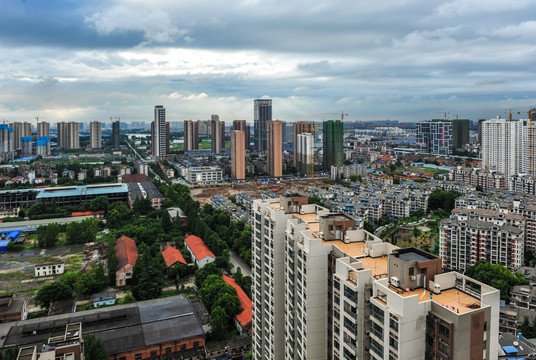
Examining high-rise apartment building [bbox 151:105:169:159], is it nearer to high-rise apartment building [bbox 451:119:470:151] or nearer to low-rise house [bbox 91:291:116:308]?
low-rise house [bbox 91:291:116:308]

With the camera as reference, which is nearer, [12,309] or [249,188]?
[12,309]

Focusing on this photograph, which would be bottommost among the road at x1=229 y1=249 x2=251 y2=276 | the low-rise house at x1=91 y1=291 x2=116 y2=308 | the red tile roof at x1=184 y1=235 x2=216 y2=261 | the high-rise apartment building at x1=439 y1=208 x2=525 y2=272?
the low-rise house at x1=91 y1=291 x2=116 y2=308

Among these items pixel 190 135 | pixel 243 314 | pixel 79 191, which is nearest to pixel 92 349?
pixel 243 314

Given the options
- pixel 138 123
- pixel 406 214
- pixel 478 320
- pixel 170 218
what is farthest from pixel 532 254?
pixel 138 123

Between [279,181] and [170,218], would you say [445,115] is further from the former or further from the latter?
[170,218]

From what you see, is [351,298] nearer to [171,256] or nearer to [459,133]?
[171,256]

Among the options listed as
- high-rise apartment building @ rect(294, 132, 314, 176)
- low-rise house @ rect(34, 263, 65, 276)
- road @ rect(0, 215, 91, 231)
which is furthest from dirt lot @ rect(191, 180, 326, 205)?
low-rise house @ rect(34, 263, 65, 276)

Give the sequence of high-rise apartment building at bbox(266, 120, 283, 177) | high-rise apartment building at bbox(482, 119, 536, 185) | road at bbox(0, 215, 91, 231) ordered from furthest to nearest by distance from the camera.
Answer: high-rise apartment building at bbox(266, 120, 283, 177), high-rise apartment building at bbox(482, 119, 536, 185), road at bbox(0, 215, 91, 231)
